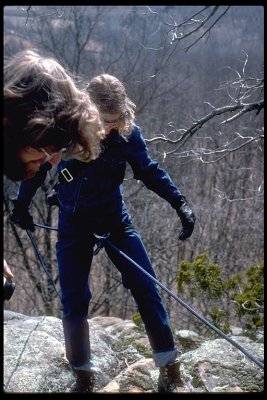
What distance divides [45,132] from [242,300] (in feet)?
12.0

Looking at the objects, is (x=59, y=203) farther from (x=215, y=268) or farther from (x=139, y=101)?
(x=139, y=101)

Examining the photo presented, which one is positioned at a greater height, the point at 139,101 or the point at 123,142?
the point at 139,101

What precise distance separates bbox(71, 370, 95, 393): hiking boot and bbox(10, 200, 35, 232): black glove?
0.88 meters

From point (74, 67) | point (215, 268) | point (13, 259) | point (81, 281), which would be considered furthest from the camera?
point (13, 259)

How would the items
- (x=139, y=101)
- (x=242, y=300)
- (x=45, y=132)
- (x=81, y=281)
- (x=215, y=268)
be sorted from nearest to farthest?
(x=45, y=132), (x=81, y=281), (x=242, y=300), (x=215, y=268), (x=139, y=101)

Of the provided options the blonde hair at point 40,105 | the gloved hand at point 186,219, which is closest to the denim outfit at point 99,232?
the gloved hand at point 186,219

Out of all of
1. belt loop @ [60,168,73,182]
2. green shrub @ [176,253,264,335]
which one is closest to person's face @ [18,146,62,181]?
belt loop @ [60,168,73,182]

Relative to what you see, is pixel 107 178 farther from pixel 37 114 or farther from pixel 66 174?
pixel 37 114

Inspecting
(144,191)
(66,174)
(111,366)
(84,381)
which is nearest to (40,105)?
(66,174)

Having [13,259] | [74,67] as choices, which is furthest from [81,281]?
[13,259]

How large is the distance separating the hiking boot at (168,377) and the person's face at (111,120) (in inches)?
51.8

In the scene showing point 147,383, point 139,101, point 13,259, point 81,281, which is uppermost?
point 139,101

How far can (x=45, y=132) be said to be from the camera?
1.83 meters

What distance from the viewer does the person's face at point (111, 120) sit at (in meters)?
2.88
